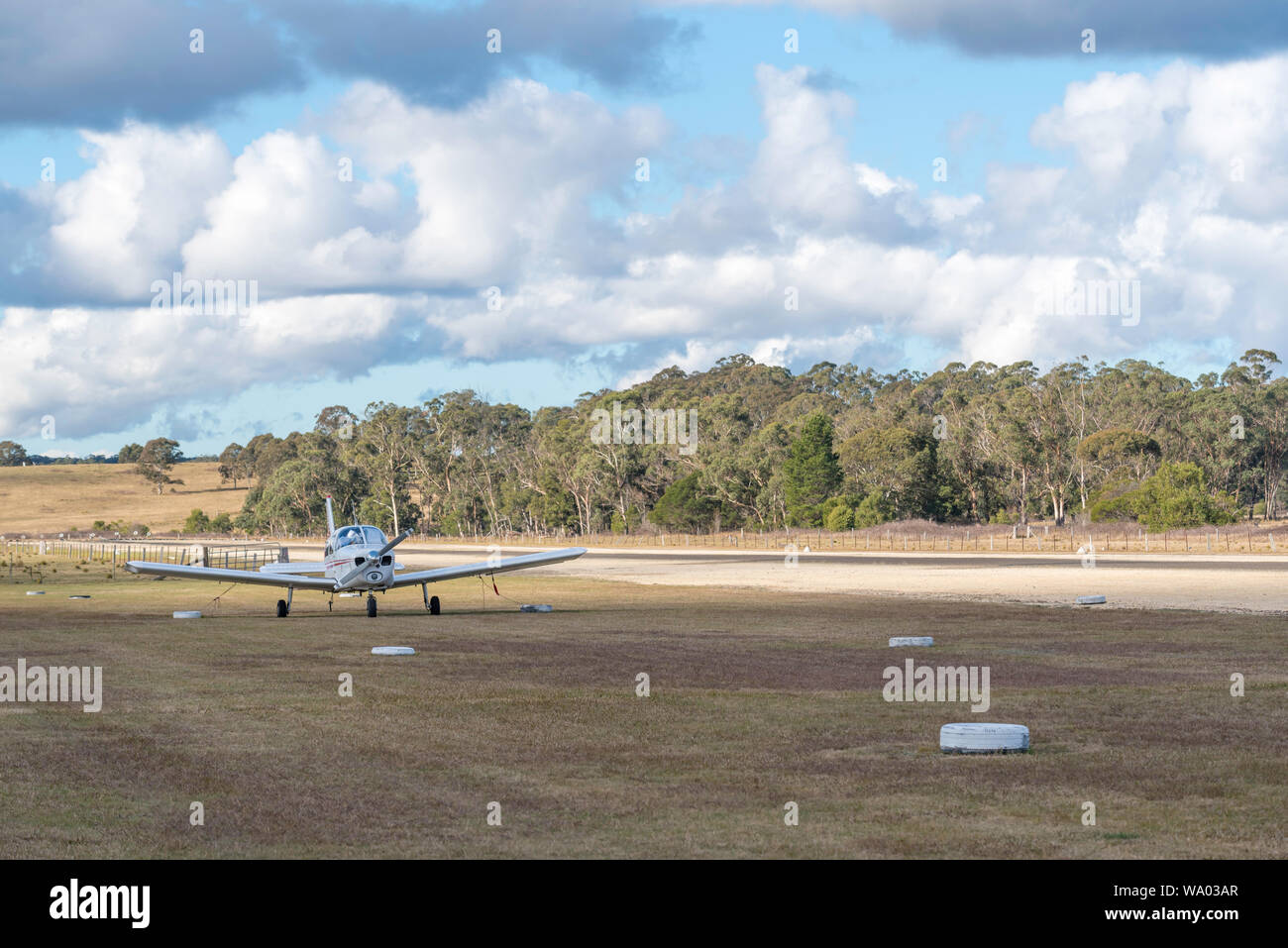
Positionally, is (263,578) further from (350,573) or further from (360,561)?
(360,561)

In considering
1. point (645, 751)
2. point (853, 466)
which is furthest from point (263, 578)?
point (853, 466)

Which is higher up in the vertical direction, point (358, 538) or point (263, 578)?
point (358, 538)

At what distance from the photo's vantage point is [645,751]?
574 inches

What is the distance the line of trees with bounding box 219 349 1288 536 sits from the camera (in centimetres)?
12369

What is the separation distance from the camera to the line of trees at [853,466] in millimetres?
123688

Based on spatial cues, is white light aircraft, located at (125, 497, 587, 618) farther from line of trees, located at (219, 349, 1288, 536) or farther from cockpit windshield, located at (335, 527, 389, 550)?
line of trees, located at (219, 349, 1288, 536)

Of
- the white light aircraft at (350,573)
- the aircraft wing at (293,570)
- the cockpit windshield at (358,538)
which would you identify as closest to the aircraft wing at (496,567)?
the white light aircraft at (350,573)

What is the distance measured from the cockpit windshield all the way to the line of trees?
79.7 metres

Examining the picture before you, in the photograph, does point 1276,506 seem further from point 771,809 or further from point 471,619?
point 771,809

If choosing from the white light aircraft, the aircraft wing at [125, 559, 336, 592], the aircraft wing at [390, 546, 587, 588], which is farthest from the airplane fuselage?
the aircraft wing at [390, 546, 587, 588]

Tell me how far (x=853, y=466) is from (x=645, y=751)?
376 feet

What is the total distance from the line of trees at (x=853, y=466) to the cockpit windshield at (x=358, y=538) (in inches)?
3139

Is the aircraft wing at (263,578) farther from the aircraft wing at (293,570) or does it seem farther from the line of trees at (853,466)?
the line of trees at (853,466)
